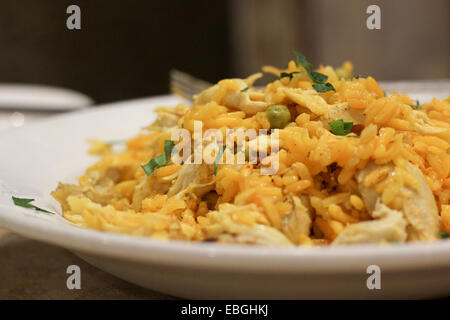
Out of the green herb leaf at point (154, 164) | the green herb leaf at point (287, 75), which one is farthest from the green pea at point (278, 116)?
the green herb leaf at point (154, 164)

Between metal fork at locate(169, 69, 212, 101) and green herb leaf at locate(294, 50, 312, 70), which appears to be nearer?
green herb leaf at locate(294, 50, 312, 70)

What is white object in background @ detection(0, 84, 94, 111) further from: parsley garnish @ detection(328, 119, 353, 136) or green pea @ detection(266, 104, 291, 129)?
parsley garnish @ detection(328, 119, 353, 136)

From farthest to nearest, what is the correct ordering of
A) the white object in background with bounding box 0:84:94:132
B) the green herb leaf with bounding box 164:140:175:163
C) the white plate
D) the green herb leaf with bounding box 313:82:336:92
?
1. the white object in background with bounding box 0:84:94:132
2. the green herb leaf with bounding box 164:140:175:163
3. the green herb leaf with bounding box 313:82:336:92
4. the white plate

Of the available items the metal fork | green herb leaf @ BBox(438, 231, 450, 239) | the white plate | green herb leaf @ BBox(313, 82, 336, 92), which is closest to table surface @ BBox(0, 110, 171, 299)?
the white plate

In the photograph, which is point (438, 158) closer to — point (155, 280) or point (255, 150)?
point (255, 150)

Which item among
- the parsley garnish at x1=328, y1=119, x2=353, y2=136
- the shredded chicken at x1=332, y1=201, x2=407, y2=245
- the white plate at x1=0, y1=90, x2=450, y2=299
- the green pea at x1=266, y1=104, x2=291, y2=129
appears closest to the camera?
the white plate at x1=0, y1=90, x2=450, y2=299

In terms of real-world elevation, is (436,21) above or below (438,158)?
above

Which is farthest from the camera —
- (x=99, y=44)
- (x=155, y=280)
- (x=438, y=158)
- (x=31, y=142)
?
(x=99, y=44)
